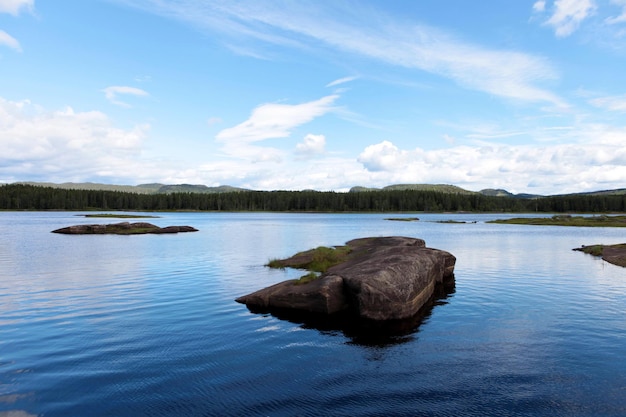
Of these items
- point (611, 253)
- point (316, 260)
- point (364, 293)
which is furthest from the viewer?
point (611, 253)

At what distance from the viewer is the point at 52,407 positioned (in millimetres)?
11594

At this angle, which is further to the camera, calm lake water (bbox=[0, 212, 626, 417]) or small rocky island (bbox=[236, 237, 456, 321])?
small rocky island (bbox=[236, 237, 456, 321])

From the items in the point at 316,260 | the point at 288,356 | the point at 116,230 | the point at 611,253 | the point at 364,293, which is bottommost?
the point at 116,230

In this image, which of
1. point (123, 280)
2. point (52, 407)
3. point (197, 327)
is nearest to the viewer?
point (52, 407)

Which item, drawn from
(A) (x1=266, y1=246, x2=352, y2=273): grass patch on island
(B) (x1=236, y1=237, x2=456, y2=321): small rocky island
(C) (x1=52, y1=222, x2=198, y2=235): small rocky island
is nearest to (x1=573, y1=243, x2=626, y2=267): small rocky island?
(A) (x1=266, y1=246, x2=352, y2=273): grass patch on island

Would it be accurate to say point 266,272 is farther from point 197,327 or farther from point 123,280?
point 197,327

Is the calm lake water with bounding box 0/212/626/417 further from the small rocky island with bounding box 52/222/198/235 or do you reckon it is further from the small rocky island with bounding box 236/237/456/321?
the small rocky island with bounding box 52/222/198/235

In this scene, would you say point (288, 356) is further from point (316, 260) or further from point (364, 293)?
point (316, 260)

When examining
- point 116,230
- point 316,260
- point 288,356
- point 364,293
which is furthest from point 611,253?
point 116,230

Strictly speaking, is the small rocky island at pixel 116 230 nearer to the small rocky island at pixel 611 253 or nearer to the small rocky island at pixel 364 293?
the small rocky island at pixel 364 293

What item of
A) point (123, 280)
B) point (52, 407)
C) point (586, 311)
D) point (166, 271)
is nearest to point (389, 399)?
point (52, 407)

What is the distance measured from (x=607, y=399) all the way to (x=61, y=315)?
77.2 ft

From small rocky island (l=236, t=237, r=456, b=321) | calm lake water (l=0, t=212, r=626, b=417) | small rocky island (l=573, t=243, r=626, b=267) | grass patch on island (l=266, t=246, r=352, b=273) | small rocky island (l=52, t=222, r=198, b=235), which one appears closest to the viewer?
calm lake water (l=0, t=212, r=626, b=417)

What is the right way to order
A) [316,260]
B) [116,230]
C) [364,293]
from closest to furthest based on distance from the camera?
1. [364,293]
2. [316,260]
3. [116,230]
